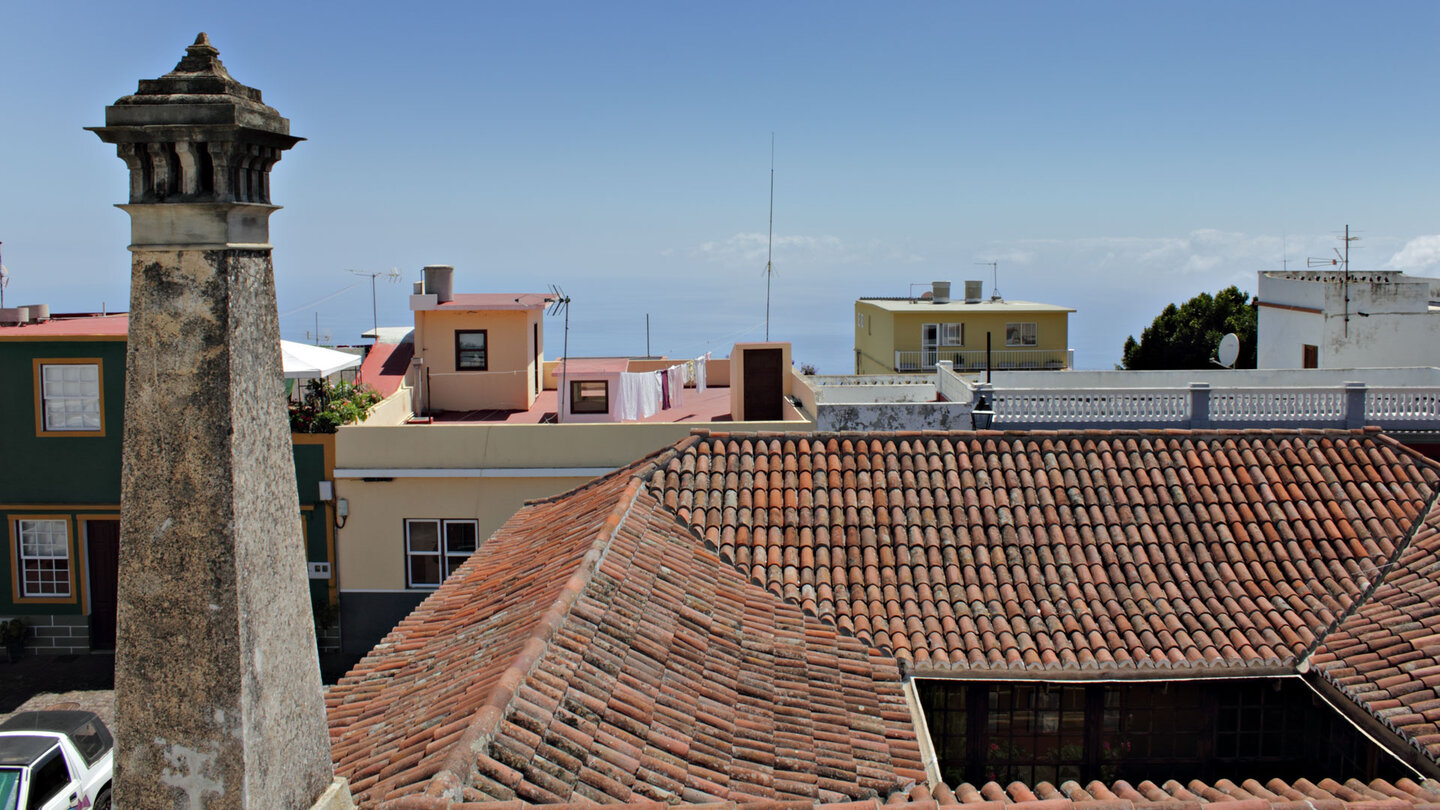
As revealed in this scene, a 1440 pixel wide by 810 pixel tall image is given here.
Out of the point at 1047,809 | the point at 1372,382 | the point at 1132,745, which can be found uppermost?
the point at 1372,382

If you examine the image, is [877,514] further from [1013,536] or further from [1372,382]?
[1372,382]

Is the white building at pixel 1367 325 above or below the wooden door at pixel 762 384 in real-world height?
above

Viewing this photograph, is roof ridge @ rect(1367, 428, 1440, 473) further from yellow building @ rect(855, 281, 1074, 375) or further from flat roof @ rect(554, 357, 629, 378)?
yellow building @ rect(855, 281, 1074, 375)

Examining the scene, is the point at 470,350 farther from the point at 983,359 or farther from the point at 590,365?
the point at 983,359

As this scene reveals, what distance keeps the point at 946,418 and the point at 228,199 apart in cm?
1833

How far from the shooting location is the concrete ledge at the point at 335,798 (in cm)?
598

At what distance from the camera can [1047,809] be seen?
749cm

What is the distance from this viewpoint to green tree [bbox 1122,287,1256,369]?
168 feet

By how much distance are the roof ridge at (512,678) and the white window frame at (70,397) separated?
48.0 feet

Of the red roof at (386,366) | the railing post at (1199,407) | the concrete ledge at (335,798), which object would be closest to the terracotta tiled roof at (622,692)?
the concrete ledge at (335,798)

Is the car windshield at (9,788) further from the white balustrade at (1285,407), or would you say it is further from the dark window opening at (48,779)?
the white balustrade at (1285,407)

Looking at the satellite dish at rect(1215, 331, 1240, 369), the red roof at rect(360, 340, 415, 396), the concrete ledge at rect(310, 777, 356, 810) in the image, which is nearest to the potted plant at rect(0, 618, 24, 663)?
the red roof at rect(360, 340, 415, 396)

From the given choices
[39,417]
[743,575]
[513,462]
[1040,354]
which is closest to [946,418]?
[513,462]

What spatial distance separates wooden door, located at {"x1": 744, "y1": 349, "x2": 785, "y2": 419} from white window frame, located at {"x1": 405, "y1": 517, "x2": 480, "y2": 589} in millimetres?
6731
